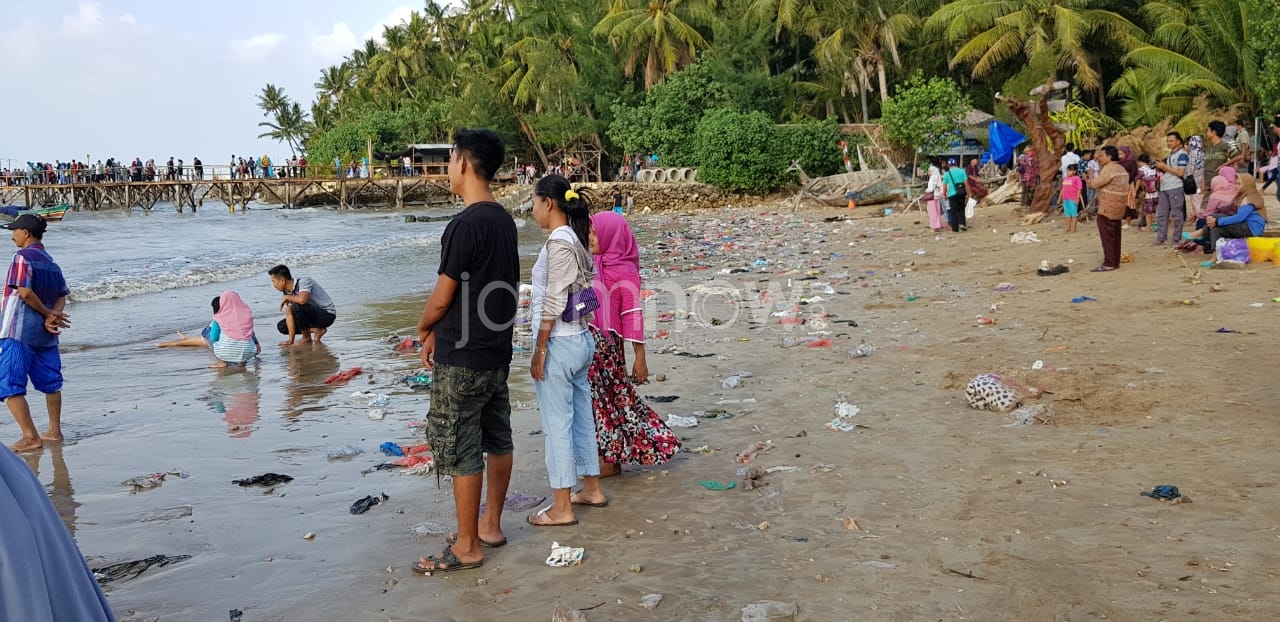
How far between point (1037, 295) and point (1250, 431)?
4.72 meters

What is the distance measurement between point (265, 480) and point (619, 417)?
76.8 inches

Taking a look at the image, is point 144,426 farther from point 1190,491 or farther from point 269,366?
point 1190,491

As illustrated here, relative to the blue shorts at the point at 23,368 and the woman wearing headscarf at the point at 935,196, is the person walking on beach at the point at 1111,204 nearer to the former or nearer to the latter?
the woman wearing headscarf at the point at 935,196

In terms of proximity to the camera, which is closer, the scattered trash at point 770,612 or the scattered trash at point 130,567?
the scattered trash at point 770,612

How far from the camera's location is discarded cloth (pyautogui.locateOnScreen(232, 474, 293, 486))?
514cm

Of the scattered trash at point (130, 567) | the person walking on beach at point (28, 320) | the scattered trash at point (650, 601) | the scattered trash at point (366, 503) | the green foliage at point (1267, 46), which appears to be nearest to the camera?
the scattered trash at point (650, 601)

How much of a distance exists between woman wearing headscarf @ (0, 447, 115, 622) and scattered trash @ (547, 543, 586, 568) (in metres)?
2.20

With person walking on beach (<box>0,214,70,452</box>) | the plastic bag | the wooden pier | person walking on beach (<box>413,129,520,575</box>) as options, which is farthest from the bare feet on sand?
the wooden pier

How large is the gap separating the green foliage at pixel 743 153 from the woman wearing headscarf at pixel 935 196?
14.6 metres

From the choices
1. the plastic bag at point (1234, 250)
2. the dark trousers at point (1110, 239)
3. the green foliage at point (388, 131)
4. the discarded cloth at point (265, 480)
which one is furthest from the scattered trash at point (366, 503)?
the green foliage at point (388, 131)

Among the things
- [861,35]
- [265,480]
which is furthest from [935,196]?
[861,35]

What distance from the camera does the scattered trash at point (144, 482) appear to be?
5203 mm

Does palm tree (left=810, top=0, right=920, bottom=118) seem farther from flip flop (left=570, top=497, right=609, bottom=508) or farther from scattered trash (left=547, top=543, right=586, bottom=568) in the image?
scattered trash (left=547, top=543, right=586, bottom=568)

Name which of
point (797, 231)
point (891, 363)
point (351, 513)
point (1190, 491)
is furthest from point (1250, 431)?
point (797, 231)
